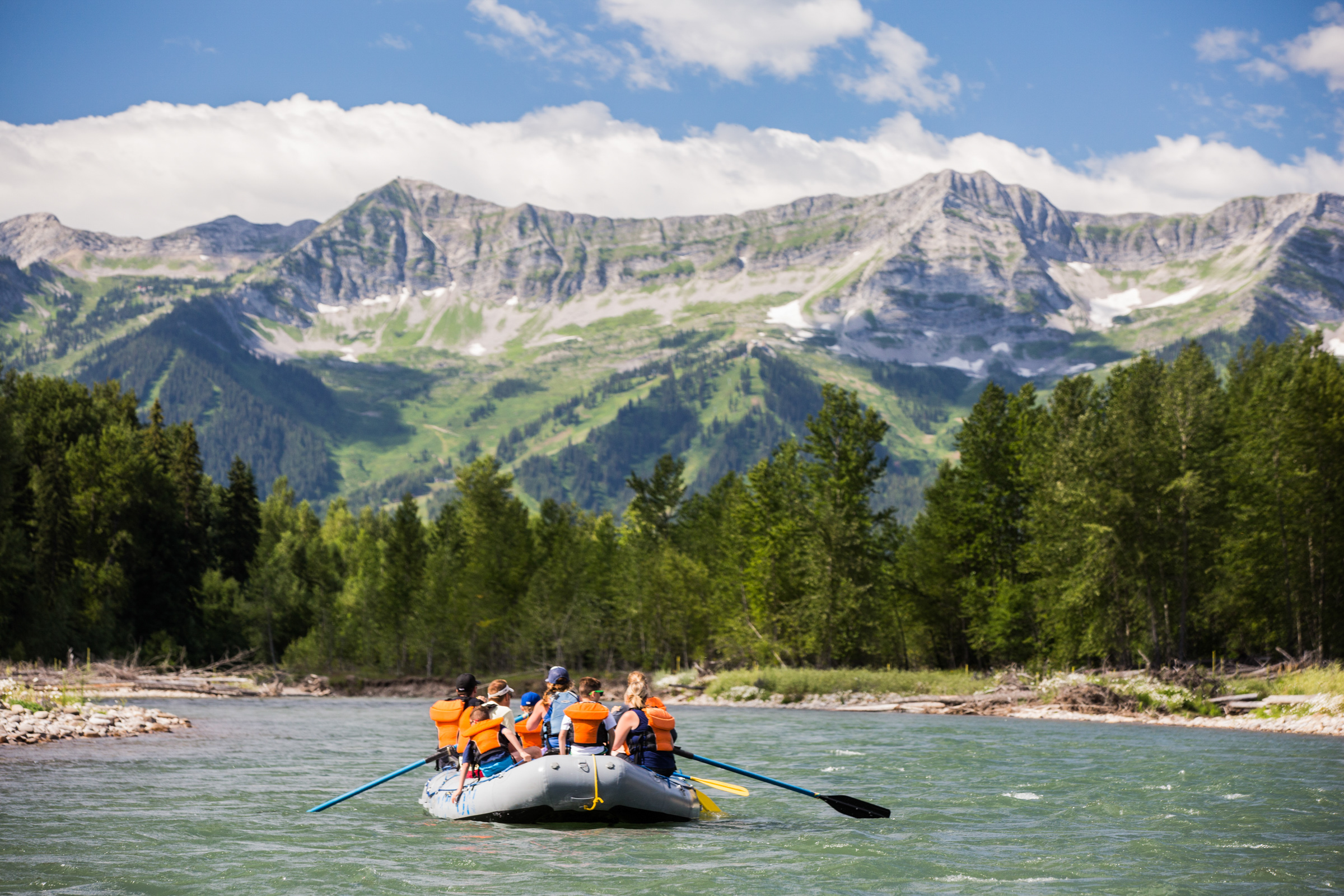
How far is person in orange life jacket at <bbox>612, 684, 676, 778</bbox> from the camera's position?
1886 centimetres

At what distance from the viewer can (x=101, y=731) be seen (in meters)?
34.2

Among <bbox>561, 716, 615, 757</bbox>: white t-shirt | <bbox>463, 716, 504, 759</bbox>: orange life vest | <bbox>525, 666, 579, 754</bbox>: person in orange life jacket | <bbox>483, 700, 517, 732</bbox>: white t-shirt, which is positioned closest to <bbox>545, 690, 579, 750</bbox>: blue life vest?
<bbox>525, 666, 579, 754</bbox>: person in orange life jacket

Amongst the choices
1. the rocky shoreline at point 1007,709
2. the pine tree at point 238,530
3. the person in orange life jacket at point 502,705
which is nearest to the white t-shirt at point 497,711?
the person in orange life jacket at point 502,705

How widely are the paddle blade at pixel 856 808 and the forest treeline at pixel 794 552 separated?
32420 mm

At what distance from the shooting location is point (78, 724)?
112ft

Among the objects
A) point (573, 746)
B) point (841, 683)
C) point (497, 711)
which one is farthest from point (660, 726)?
point (841, 683)

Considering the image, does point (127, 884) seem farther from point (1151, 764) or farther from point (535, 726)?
point (1151, 764)

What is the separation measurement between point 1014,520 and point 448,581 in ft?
155

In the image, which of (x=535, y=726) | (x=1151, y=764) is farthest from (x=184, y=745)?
(x=1151, y=764)

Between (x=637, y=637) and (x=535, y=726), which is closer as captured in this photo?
(x=535, y=726)

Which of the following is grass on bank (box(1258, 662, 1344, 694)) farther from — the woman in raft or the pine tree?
the pine tree

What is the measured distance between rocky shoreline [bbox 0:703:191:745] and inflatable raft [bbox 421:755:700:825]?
18223mm

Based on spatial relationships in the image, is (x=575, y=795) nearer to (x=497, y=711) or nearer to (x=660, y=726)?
(x=660, y=726)

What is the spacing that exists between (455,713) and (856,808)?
25.5 ft
